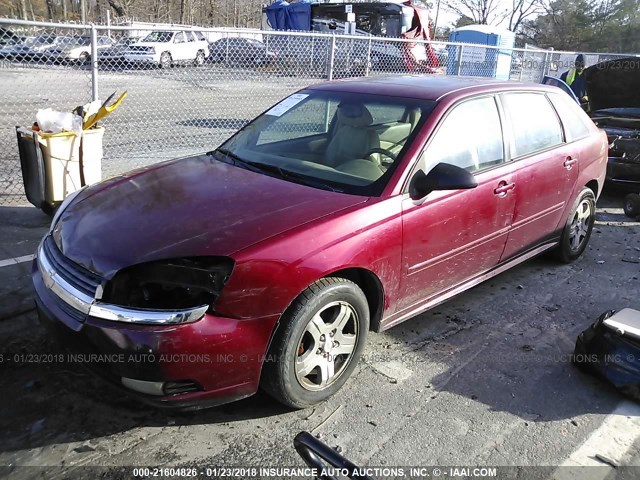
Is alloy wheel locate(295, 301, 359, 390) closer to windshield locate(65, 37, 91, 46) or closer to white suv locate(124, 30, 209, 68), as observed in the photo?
windshield locate(65, 37, 91, 46)

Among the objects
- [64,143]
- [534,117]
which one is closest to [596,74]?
[534,117]

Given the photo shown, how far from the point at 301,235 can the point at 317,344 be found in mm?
590

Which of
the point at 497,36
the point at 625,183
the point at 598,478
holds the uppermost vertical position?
the point at 497,36

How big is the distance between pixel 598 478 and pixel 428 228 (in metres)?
1.55

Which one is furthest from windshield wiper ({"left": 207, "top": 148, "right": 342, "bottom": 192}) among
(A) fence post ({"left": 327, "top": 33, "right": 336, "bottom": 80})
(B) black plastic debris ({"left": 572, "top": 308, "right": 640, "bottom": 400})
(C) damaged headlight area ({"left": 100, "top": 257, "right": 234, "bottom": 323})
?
(A) fence post ({"left": 327, "top": 33, "right": 336, "bottom": 80})

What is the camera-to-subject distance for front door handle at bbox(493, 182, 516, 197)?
381 cm

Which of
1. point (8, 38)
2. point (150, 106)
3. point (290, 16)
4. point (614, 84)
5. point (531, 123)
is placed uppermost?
point (290, 16)

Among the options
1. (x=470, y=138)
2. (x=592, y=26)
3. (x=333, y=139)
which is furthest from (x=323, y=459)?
(x=592, y=26)

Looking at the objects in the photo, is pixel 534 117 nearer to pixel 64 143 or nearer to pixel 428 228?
pixel 428 228

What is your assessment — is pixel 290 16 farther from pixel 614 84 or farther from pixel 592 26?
pixel 592 26

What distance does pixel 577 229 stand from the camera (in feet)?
16.9

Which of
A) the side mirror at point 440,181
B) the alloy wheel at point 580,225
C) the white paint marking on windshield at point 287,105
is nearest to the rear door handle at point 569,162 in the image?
the alloy wheel at point 580,225

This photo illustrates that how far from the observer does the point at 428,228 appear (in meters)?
3.32

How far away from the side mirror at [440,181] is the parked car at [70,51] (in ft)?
17.2
